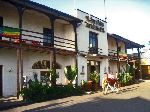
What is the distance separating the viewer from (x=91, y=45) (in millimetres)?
28422

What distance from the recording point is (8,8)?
20.6 metres

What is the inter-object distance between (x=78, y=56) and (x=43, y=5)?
6903mm

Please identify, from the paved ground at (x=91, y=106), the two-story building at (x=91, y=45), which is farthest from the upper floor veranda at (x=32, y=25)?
the paved ground at (x=91, y=106)

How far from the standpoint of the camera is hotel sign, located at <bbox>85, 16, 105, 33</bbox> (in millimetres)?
27547

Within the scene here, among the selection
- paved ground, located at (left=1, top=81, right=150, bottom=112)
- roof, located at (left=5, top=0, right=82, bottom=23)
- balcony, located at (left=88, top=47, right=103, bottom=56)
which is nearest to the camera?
paved ground, located at (left=1, top=81, right=150, bottom=112)

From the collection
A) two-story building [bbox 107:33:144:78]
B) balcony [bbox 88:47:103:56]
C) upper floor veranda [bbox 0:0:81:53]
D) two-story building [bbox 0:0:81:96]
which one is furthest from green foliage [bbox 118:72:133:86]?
upper floor veranda [bbox 0:0:81:53]

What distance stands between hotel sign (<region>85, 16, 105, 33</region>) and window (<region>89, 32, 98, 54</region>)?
30.6 inches

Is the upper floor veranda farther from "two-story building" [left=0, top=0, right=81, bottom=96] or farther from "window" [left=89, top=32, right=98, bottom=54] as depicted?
"window" [left=89, top=32, right=98, bottom=54]

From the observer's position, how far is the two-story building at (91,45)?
26.3 metres

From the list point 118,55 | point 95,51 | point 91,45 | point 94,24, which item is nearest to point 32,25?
point 91,45

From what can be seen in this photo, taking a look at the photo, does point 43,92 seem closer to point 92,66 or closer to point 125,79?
point 92,66

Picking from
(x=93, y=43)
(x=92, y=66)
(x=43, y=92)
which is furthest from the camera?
(x=92, y=66)

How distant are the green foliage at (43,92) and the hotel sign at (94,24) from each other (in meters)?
8.58

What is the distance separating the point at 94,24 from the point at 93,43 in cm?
204
